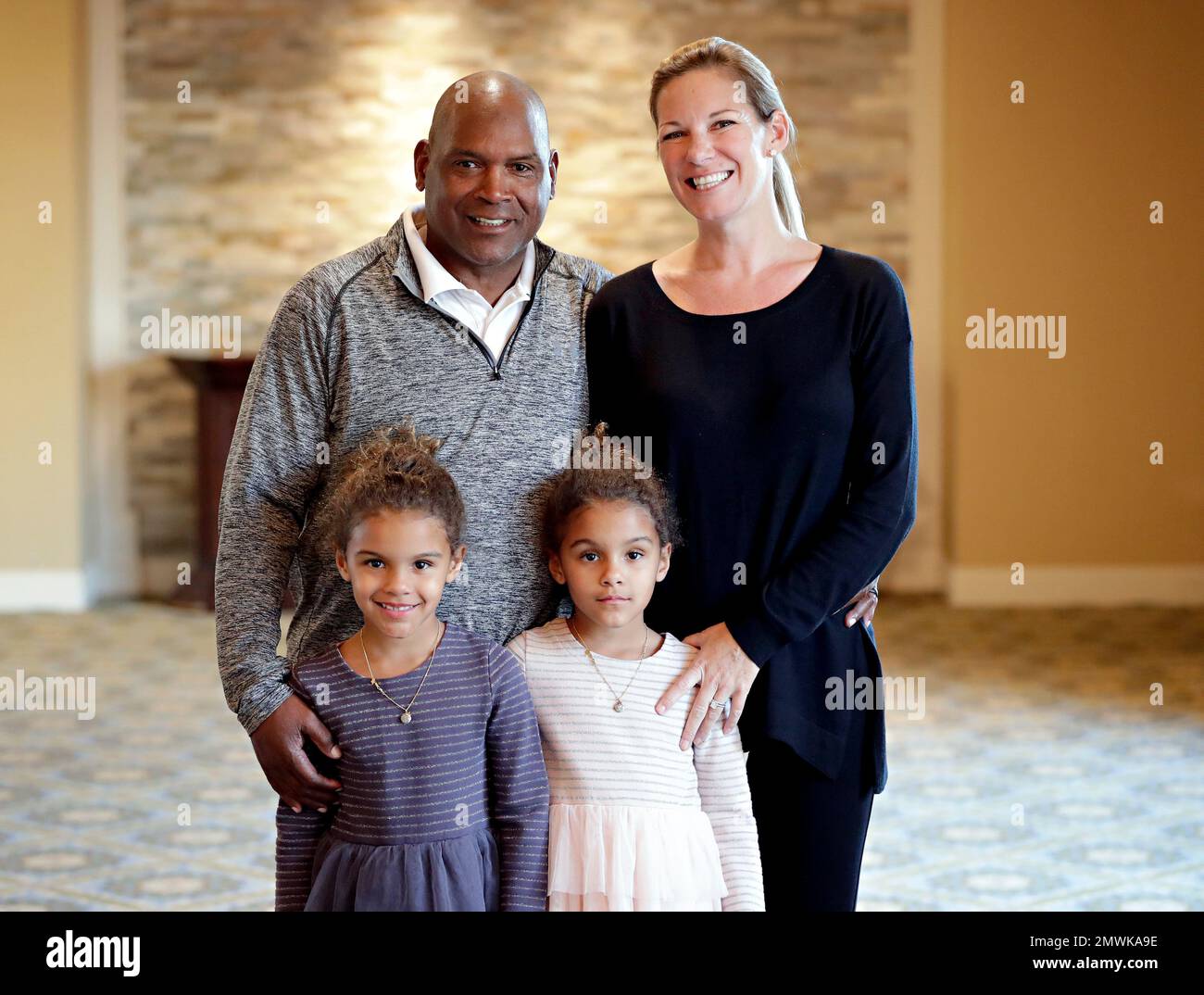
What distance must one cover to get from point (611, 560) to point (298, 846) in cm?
60

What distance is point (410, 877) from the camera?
1813mm

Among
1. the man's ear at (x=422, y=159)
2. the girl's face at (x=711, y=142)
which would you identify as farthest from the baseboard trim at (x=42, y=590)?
the girl's face at (x=711, y=142)

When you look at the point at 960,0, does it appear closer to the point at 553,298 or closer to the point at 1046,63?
the point at 1046,63

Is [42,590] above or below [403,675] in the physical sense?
below

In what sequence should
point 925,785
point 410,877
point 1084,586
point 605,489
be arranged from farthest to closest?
point 1084,586 < point 925,785 < point 605,489 < point 410,877

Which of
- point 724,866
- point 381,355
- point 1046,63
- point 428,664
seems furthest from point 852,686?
point 1046,63

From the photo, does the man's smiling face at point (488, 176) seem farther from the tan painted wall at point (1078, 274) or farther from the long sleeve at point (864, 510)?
the tan painted wall at point (1078, 274)

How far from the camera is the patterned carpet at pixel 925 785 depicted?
3.32m

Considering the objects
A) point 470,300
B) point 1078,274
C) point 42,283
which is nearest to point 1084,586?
point 1078,274

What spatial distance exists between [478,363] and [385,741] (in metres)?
0.55

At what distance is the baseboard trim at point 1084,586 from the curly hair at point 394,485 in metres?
6.22

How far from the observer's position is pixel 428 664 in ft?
6.18

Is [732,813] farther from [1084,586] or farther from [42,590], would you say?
[42,590]

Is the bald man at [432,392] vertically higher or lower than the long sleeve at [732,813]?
higher
